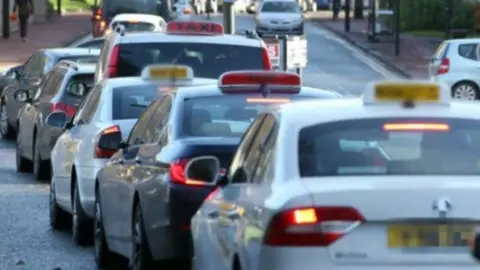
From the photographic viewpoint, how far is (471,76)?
3170cm

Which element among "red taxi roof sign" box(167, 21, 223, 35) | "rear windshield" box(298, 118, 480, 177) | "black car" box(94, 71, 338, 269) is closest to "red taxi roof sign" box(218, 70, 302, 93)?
"black car" box(94, 71, 338, 269)

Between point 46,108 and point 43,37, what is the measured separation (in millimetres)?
37399

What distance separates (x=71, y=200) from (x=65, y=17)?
59979 millimetres

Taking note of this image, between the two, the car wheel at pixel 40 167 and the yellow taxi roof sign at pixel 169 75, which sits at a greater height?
the yellow taxi roof sign at pixel 169 75

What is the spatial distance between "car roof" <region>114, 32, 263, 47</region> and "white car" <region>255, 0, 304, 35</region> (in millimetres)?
41786

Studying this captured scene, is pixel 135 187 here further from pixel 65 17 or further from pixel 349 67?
pixel 65 17

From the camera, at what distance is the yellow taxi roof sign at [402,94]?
7.29 metres

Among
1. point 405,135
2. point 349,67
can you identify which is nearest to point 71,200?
point 405,135

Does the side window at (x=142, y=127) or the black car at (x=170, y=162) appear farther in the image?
the side window at (x=142, y=127)

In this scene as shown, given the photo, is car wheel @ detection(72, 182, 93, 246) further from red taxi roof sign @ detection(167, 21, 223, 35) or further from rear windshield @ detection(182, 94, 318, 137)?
red taxi roof sign @ detection(167, 21, 223, 35)

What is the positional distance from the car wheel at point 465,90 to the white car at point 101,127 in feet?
61.5

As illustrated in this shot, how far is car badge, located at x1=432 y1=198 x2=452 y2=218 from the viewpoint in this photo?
6414mm

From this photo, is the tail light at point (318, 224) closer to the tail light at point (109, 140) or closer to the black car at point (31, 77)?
the tail light at point (109, 140)

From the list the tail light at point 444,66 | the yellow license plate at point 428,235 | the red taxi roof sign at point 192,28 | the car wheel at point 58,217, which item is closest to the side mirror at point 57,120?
the car wheel at point 58,217
